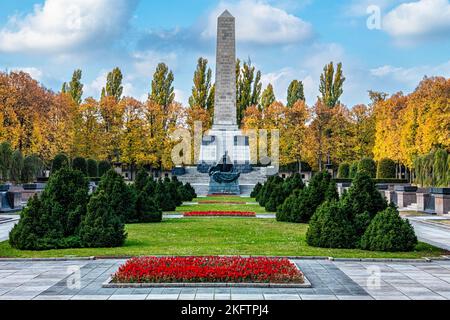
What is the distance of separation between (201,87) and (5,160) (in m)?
47.6

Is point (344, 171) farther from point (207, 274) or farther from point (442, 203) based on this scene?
point (207, 274)

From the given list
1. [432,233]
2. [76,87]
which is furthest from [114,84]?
[432,233]

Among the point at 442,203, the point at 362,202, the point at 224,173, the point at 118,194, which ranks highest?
the point at 224,173

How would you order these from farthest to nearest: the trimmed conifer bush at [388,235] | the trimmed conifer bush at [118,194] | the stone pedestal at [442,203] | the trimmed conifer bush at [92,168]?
the trimmed conifer bush at [92,168] < the stone pedestal at [442,203] < the trimmed conifer bush at [118,194] < the trimmed conifer bush at [388,235]

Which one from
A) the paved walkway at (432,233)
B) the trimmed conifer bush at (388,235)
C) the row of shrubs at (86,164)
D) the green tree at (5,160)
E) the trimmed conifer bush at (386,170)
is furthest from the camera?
the trimmed conifer bush at (386,170)

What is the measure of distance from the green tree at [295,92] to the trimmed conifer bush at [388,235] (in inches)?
2870

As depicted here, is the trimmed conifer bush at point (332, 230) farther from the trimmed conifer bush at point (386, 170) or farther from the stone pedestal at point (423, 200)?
the trimmed conifer bush at point (386, 170)

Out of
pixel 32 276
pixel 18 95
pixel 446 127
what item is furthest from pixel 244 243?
pixel 18 95

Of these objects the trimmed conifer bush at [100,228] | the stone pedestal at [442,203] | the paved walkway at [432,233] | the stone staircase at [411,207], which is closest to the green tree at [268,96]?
the stone staircase at [411,207]

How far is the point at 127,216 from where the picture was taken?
76.3ft

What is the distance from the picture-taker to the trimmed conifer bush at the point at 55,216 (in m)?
15.7

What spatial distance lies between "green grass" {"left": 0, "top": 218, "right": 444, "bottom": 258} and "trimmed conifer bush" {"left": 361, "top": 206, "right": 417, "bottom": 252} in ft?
1.35

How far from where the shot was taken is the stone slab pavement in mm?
9797

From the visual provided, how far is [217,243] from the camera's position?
16.8 m
